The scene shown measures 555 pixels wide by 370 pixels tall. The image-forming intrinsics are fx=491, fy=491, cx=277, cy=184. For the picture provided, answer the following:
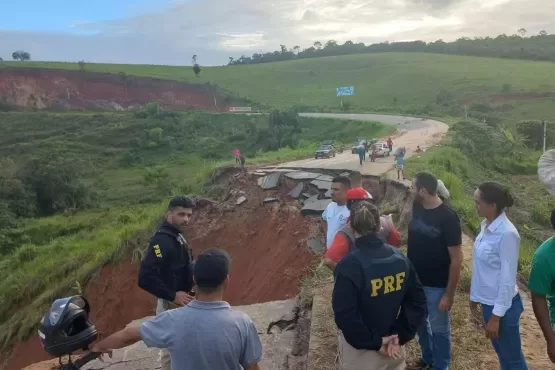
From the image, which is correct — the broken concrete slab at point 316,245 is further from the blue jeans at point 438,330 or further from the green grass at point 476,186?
the blue jeans at point 438,330

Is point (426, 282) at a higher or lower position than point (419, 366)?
higher

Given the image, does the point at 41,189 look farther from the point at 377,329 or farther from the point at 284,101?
the point at 284,101

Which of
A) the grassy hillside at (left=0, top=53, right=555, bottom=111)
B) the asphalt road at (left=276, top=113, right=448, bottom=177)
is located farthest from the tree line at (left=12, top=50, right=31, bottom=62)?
the asphalt road at (left=276, top=113, right=448, bottom=177)

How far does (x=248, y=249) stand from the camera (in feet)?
39.3

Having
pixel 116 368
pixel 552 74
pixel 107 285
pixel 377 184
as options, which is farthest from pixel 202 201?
pixel 552 74

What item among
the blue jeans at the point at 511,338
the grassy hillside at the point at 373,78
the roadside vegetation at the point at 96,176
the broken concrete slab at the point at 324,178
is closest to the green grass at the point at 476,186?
the broken concrete slab at the point at 324,178

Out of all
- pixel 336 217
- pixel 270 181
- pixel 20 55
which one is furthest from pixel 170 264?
pixel 20 55

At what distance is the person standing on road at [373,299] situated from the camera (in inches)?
110

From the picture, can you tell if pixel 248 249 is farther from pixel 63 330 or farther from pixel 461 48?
pixel 461 48

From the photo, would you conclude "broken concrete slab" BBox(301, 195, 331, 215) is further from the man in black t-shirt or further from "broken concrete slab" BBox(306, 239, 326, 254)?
the man in black t-shirt

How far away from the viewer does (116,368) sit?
523 cm

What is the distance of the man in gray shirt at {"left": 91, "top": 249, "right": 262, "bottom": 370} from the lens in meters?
2.33

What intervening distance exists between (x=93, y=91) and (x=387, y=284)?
59448 millimetres

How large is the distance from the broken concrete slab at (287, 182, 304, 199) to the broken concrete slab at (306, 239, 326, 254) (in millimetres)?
2565
